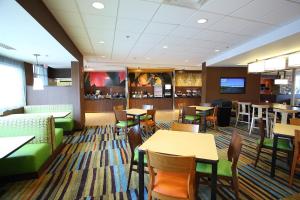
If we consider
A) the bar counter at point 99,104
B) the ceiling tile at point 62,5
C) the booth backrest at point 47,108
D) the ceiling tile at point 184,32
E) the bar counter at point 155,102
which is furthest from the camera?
the bar counter at point 155,102

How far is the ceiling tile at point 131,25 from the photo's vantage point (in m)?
2.93

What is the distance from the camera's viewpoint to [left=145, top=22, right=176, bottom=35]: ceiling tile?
3.13 metres

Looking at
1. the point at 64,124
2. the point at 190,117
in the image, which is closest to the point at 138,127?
the point at 190,117

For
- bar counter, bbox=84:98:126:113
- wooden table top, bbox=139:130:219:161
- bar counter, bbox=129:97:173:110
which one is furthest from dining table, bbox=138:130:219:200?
bar counter, bbox=129:97:173:110

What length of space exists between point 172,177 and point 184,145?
1.37ft

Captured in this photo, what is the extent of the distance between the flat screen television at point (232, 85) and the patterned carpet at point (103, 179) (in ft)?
12.6

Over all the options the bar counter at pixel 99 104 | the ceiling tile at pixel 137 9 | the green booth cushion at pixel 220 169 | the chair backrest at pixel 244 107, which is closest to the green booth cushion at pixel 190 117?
the chair backrest at pixel 244 107

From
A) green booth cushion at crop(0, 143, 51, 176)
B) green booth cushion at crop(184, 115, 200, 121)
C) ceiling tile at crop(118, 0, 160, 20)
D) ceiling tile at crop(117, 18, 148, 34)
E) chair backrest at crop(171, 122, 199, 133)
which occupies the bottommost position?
green booth cushion at crop(0, 143, 51, 176)

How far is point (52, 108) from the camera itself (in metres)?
5.19

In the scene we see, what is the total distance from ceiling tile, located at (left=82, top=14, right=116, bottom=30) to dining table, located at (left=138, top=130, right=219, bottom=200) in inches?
83.9

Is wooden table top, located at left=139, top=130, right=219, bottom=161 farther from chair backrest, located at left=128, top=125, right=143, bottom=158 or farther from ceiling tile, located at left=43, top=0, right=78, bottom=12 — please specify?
ceiling tile, located at left=43, top=0, right=78, bottom=12

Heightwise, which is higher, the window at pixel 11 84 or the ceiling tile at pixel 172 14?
the ceiling tile at pixel 172 14

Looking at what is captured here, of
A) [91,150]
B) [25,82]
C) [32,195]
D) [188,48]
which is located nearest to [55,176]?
[32,195]

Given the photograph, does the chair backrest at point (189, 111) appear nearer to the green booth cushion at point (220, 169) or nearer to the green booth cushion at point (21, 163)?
the green booth cushion at point (220, 169)
